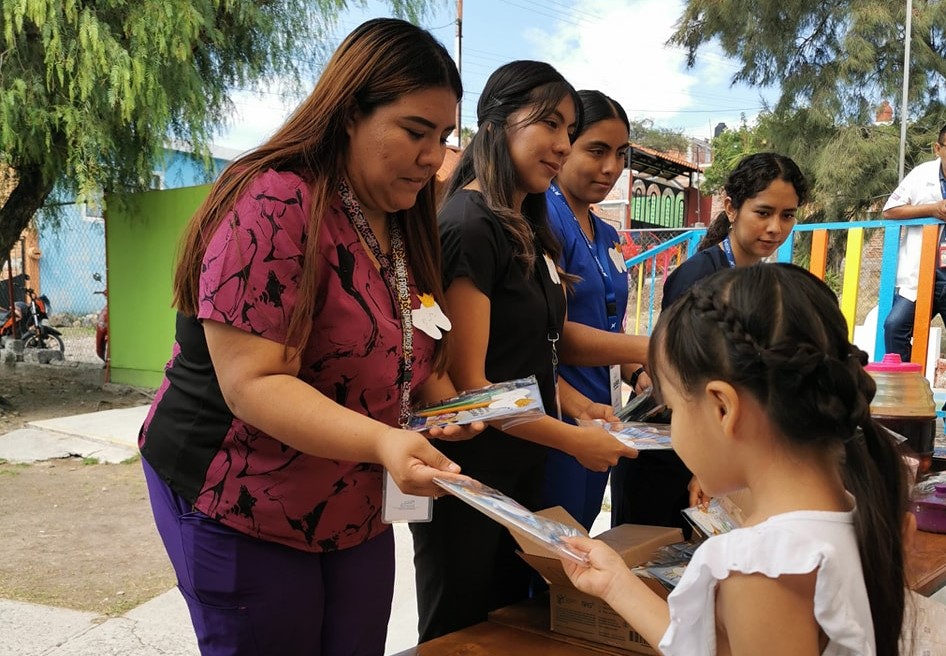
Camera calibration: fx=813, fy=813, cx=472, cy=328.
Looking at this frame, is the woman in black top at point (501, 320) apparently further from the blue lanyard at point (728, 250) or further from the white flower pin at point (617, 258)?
the blue lanyard at point (728, 250)

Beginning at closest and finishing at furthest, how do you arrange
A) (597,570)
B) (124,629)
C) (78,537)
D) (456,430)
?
(597,570) → (456,430) → (124,629) → (78,537)

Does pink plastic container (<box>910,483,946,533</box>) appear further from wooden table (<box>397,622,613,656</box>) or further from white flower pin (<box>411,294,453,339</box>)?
white flower pin (<box>411,294,453,339</box>)

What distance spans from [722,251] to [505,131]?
0.99 metres

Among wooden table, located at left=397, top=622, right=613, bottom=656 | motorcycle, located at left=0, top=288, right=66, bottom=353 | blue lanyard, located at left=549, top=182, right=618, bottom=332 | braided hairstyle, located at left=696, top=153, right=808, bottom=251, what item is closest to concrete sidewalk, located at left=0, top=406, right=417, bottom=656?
blue lanyard, located at left=549, top=182, right=618, bottom=332

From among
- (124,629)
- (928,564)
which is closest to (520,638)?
(928,564)

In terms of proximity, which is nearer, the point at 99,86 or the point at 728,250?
the point at 728,250

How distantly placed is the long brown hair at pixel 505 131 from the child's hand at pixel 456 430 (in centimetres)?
55

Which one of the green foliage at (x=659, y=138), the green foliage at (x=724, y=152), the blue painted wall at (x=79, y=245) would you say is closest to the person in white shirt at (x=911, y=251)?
the blue painted wall at (x=79, y=245)

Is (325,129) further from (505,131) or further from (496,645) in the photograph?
(496,645)

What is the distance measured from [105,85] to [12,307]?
433 centimetres

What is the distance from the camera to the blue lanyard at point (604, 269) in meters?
2.35

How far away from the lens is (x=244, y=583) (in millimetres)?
1332

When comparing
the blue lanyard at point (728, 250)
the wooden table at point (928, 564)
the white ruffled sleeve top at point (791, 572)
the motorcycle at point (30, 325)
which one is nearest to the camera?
the white ruffled sleeve top at point (791, 572)

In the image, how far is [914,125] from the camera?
43.8 feet
